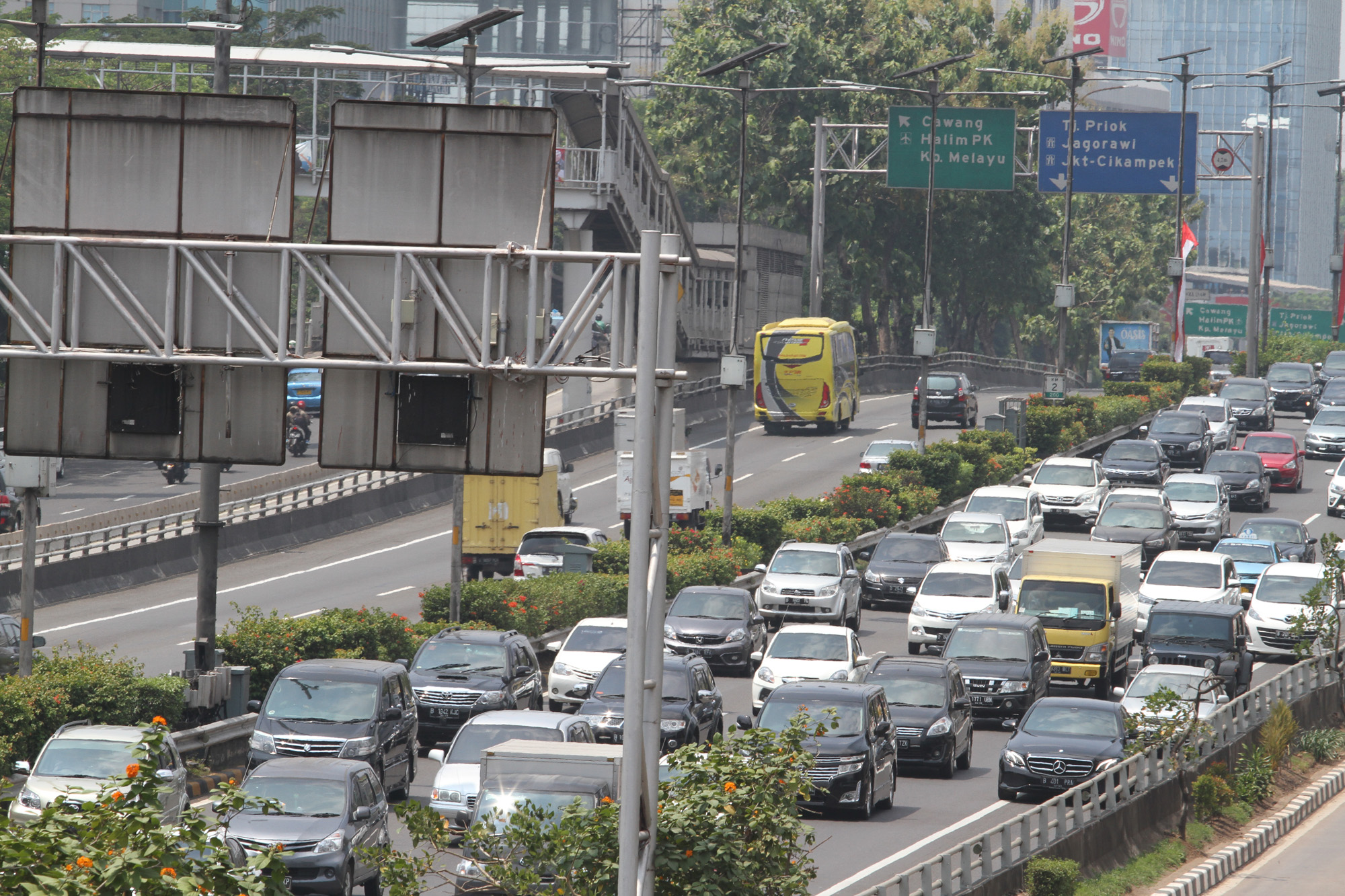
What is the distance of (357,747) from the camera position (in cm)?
2150

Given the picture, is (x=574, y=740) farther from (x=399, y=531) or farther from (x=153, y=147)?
(x=399, y=531)

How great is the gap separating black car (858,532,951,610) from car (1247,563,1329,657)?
6328 mm

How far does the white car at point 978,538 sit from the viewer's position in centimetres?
3903

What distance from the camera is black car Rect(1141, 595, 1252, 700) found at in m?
30.3

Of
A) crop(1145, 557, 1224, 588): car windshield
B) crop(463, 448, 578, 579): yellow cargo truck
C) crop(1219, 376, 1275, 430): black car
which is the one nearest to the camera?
crop(1145, 557, 1224, 588): car windshield

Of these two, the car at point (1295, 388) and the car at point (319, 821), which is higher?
the car at point (1295, 388)

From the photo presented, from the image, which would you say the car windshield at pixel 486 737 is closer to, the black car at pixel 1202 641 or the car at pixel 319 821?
the car at pixel 319 821

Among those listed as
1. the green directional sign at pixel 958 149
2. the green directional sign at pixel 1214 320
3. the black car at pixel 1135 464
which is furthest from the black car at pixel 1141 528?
the green directional sign at pixel 1214 320

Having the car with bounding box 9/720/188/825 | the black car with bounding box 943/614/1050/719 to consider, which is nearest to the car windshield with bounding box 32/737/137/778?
the car with bounding box 9/720/188/825

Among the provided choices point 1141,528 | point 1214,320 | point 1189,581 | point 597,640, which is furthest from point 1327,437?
point 1214,320

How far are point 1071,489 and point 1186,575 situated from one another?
10842mm

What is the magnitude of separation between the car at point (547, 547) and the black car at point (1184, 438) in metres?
21.3

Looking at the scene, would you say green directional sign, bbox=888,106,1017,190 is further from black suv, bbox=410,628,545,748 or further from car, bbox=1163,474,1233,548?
black suv, bbox=410,628,545,748

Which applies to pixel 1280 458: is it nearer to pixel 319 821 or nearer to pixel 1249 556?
pixel 1249 556
